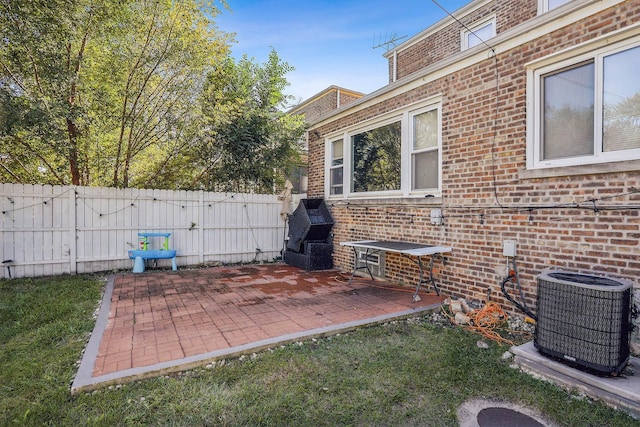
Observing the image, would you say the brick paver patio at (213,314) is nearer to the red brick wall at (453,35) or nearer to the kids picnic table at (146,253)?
the kids picnic table at (146,253)

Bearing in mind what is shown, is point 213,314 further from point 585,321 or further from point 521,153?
point 521,153

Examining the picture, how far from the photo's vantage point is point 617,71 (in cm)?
323

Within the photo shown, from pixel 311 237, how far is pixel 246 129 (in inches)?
139

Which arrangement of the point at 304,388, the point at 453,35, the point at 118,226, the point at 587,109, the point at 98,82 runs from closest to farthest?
the point at 304,388
the point at 587,109
the point at 118,226
the point at 98,82
the point at 453,35

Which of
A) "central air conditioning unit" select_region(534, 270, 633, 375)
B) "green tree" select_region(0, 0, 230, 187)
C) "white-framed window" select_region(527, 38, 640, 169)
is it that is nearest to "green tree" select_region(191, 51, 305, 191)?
"green tree" select_region(0, 0, 230, 187)

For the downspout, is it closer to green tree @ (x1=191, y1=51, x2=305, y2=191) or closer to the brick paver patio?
green tree @ (x1=191, y1=51, x2=305, y2=191)

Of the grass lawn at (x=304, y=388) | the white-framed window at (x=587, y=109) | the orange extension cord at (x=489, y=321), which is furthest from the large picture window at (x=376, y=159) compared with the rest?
the grass lawn at (x=304, y=388)

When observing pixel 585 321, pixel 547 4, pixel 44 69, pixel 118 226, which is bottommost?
pixel 585 321

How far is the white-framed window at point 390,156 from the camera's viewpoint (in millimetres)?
5332

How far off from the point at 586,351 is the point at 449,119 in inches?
135

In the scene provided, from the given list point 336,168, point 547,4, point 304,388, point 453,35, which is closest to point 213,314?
point 304,388

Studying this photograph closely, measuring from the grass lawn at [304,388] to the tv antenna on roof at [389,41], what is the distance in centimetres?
1089

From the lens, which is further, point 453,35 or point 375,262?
point 453,35

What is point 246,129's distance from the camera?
862 cm
